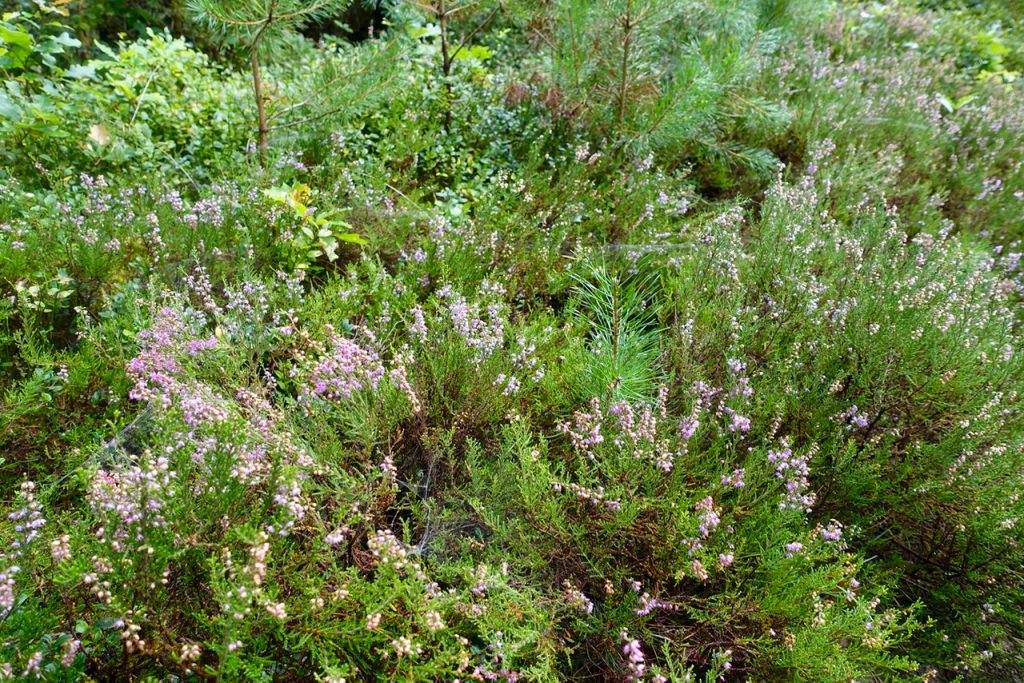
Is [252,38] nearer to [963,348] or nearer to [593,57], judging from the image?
[593,57]

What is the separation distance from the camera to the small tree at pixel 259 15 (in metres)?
3.29

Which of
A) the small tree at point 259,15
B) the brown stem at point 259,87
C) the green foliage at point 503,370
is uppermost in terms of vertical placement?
the small tree at point 259,15

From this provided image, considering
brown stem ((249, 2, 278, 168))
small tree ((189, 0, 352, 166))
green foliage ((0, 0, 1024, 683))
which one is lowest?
green foliage ((0, 0, 1024, 683))

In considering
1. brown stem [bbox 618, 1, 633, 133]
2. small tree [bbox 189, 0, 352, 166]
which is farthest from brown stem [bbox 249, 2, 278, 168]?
brown stem [bbox 618, 1, 633, 133]

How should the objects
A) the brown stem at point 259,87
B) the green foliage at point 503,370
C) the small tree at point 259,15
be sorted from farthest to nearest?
the brown stem at point 259,87 → the small tree at point 259,15 → the green foliage at point 503,370

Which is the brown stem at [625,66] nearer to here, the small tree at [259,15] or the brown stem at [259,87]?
the small tree at [259,15]

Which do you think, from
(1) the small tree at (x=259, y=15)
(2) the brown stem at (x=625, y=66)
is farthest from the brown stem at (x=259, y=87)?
(2) the brown stem at (x=625, y=66)

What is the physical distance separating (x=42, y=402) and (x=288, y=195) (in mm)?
1390

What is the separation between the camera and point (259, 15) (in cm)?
341

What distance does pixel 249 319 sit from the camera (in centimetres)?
269

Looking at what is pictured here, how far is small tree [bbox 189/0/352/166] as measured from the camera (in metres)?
3.29

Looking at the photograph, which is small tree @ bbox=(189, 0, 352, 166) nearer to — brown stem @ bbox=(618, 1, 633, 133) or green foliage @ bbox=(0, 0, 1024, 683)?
green foliage @ bbox=(0, 0, 1024, 683)

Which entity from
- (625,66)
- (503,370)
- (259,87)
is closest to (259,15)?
(259,87)

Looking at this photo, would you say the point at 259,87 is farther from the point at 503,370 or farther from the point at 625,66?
the point at 503,370
